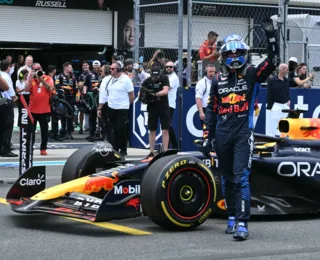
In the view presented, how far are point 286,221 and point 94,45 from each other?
22.8 m

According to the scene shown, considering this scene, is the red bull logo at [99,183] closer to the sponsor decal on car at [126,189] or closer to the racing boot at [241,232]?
the sponsor decal on car at [126,189]

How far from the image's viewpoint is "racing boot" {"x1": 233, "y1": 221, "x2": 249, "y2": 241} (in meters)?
7.23

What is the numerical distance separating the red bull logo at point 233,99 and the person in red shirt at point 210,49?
7015 mm

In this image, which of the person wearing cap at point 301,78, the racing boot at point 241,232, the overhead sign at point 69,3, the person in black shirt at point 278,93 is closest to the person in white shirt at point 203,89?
the person in black shirt at point 278,93

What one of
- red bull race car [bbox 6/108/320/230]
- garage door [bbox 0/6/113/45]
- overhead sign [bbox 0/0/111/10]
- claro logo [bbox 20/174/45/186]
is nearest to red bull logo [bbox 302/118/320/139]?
red bull race car [bbox 6/108/320/230]

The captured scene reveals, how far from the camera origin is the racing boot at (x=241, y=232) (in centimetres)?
723

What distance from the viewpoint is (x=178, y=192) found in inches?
299

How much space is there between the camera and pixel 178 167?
7.59 meters

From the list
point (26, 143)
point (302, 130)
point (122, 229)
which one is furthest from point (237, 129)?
point (26, 143)

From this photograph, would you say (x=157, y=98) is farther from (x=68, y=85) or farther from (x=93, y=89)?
(x=68, y=85)

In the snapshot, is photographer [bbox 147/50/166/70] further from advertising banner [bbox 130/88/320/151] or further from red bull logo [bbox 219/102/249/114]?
red bull logo [bbox 219/102/249/114]

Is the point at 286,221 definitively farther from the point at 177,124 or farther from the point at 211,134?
the point at 177,124

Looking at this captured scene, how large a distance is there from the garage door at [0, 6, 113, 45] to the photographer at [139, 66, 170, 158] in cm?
1539

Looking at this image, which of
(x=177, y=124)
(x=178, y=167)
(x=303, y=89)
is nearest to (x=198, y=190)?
(x=178, y=167)
